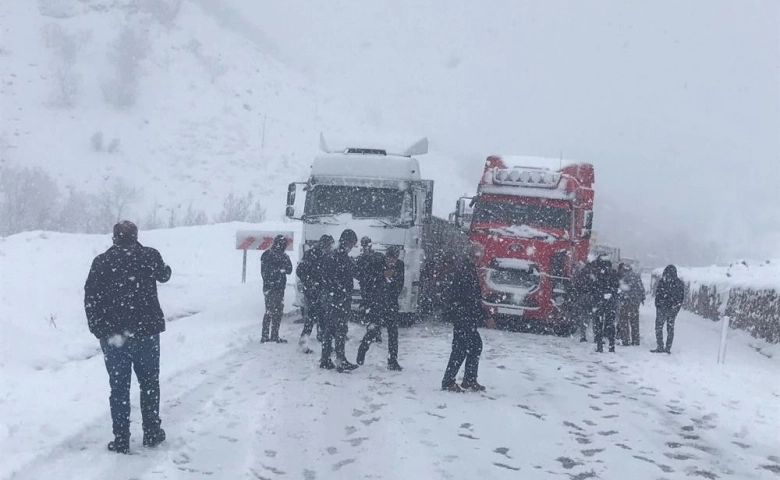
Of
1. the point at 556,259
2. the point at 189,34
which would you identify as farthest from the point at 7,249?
the point at 189,34

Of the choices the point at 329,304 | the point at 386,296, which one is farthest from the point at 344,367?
the point at 386,296

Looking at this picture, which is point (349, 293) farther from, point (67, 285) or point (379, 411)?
point (67, 285)

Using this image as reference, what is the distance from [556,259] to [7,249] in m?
16.0

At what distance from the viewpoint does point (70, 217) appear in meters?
53.0

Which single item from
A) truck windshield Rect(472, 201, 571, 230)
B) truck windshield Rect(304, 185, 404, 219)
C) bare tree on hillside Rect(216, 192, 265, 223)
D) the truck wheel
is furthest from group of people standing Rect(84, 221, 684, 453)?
bare tree on hillside Rect(216, 192, 265, 223)

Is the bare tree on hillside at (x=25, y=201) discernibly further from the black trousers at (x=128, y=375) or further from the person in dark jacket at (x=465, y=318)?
the black trousers at (x=128, y=375)

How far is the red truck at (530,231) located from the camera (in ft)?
53.1

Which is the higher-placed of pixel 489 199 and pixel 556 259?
pixel 489 199

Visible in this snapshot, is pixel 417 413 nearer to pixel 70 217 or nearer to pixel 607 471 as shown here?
pixel 607 471

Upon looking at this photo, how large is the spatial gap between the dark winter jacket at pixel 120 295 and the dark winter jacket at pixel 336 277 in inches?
159

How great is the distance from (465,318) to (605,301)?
20.3 ft

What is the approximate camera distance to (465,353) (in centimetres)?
934

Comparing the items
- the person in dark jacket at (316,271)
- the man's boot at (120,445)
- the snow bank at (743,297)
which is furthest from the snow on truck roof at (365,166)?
the man's boot at (120,445)

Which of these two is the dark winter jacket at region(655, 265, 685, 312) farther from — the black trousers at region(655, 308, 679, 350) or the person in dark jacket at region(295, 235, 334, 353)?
the person in dark jacket at region(295, 235, 334, 353)
